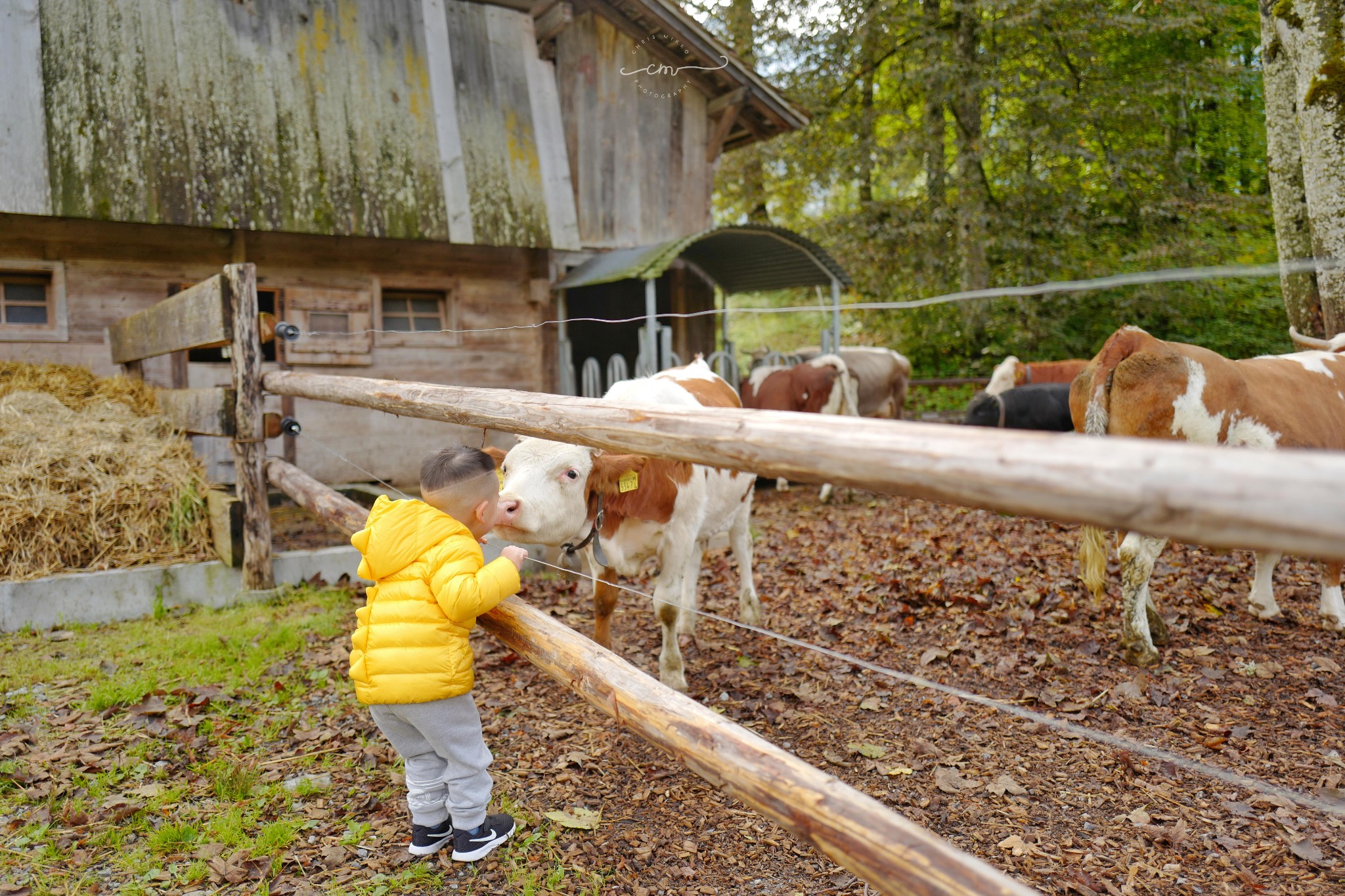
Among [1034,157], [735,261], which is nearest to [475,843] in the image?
[735,261]

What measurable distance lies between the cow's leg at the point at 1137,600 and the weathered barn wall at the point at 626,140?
7199 millimetres

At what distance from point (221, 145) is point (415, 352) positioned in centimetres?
265

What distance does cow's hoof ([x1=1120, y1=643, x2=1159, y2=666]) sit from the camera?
4.30 metres

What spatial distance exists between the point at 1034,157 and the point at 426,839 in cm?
1737

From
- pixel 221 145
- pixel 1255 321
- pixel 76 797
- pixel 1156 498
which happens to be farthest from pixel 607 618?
pixel 1255 321

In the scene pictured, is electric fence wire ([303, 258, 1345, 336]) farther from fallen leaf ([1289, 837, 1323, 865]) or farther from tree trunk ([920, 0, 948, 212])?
tree trunk ([920, 0, 948, 212])

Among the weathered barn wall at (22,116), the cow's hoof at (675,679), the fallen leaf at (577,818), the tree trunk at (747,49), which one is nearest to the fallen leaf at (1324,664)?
the cow's hoof at (675,679)

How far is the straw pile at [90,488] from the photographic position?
204 inches

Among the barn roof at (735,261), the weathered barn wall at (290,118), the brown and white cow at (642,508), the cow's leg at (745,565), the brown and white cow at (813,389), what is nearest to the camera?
the brown and white cow at (642,508)

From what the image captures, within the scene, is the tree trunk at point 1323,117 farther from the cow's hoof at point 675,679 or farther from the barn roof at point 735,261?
the cow's hoof at point 675,679

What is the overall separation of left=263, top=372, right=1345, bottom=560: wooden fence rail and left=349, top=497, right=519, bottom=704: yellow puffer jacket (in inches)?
34.1

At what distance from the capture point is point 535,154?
368 inches

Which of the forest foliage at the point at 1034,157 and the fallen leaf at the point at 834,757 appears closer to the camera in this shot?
the fallen leaf at the point at 834,757

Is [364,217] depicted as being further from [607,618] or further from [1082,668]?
[1082,668]
